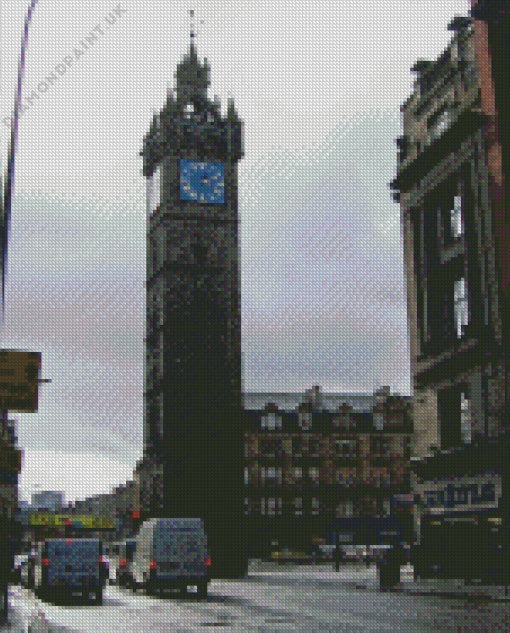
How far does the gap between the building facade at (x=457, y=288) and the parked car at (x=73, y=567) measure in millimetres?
17490

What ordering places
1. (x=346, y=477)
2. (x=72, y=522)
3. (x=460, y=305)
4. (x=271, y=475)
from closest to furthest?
(x=460, y=305) → (x=72, y=522) → (x=271, y=475) → (x=346, y=477)

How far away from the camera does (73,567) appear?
1336 inches

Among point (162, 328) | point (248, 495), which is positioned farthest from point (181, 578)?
point (248, 495)

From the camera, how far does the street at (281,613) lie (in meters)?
20.8

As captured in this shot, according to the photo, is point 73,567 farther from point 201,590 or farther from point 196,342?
point 196,342

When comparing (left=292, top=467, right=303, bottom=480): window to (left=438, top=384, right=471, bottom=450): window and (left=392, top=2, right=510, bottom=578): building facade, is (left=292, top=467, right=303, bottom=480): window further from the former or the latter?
(left=438, top=384, right=471, bottom=450): window

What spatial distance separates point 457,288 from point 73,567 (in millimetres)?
23502

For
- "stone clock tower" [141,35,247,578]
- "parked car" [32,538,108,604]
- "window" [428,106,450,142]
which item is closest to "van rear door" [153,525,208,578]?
"parked car" [32,538,108,604]

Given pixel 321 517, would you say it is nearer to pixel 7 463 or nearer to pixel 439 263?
pixel 439 263

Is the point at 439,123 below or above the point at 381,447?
above

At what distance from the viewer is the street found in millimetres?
20750

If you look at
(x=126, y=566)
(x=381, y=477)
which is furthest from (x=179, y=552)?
(x=381, y=477)

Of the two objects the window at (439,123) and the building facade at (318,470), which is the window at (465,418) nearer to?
the window at (439,123)

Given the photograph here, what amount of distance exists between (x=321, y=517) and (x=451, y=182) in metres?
65.6
